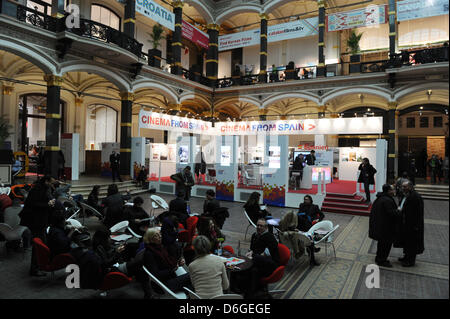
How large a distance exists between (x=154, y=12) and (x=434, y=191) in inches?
573

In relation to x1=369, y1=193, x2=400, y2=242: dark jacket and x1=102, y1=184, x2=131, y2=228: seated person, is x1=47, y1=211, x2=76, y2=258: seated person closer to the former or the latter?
x1=102, y1=184, x2=131, y2=228: seated person

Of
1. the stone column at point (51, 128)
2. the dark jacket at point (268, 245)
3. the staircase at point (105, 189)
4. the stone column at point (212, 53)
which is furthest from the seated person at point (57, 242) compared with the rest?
the stone column at point (212, 53)

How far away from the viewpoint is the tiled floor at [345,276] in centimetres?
190

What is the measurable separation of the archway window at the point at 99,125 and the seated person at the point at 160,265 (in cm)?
1727

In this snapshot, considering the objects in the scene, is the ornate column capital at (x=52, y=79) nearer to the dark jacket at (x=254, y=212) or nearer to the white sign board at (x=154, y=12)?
the white sign board at (x=154, y=12)

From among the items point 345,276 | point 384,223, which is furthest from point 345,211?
point 345,276

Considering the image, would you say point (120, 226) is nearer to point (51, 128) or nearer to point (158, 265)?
point (158, 265)

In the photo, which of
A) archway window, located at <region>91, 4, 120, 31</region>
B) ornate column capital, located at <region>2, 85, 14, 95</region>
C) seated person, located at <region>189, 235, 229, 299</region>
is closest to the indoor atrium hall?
seated person, located at <region>189, 235, 229, 299</region>

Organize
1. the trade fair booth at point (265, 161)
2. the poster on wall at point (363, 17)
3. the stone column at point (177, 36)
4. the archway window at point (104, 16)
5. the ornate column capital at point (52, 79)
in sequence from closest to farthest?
the trade fair booth at point (265, 161) < the ornate column capital at point (52, 79) < the poster on wall at point (363, 17) < the archway window at point (104, 16) < the stone column at point (177, 36)

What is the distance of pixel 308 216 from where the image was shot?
622 centimetres

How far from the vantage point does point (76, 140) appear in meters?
12.6

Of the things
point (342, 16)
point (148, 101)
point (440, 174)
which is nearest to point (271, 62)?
point (342, 16)

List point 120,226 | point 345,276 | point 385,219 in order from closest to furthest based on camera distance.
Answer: point 345,276 → point 385,219 → point 120,226
